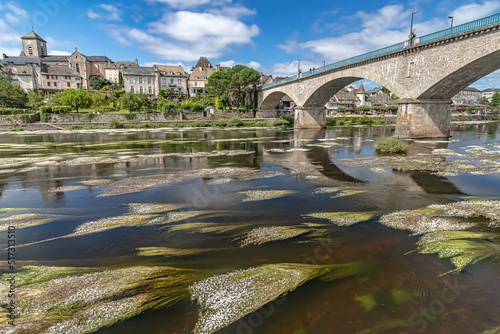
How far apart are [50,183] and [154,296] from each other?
1232 centimetres

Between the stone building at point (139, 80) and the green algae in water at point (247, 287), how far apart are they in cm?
9890

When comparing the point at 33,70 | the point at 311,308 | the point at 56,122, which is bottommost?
the point at 311,308

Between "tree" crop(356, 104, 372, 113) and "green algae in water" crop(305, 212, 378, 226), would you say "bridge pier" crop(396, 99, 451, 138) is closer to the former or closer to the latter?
"green algae in water" crop(305, 212, 378, 226)

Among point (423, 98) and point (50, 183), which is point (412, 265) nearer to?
point (50, 183)

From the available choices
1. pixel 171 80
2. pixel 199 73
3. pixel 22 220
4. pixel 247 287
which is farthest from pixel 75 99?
pixel 247 287

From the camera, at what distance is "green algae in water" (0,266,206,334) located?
4.47 meters

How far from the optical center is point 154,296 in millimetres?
5125

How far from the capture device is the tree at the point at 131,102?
219 ft

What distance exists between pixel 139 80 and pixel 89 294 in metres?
102

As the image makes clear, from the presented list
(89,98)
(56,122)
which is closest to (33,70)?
(89,98)

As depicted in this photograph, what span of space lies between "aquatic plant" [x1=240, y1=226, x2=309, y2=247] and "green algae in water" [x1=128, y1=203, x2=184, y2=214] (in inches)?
144

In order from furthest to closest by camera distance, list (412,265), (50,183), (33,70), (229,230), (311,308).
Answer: (33,70) → (50,183) → (229,230) → (412,265) → (311,308)

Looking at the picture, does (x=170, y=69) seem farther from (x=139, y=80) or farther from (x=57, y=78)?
(x=57, y=78)

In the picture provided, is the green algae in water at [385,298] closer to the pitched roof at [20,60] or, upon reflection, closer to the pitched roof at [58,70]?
the pitched roof at [58,70]
